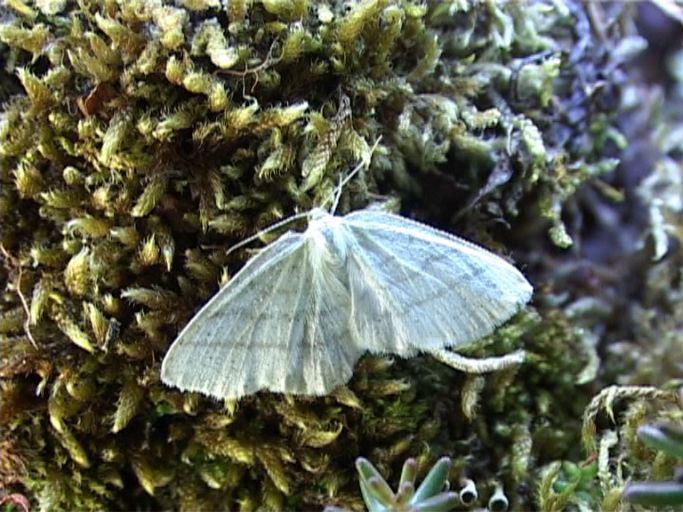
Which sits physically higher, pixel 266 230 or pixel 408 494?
pixel 266 230

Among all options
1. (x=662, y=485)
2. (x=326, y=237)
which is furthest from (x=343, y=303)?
(x=662, y=485)

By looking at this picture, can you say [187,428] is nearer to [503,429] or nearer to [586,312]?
[503,429]

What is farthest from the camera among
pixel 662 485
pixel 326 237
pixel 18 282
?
pixel 18 282

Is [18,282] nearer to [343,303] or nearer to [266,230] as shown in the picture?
[266,230]

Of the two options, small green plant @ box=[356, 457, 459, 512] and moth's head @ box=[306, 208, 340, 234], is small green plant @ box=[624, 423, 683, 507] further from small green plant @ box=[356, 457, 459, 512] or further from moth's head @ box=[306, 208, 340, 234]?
moth's head @ box=[306, 208, 340, 234]

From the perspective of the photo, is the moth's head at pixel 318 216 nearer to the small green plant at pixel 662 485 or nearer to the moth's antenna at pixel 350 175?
the moth's antenna at pixel 350 175
